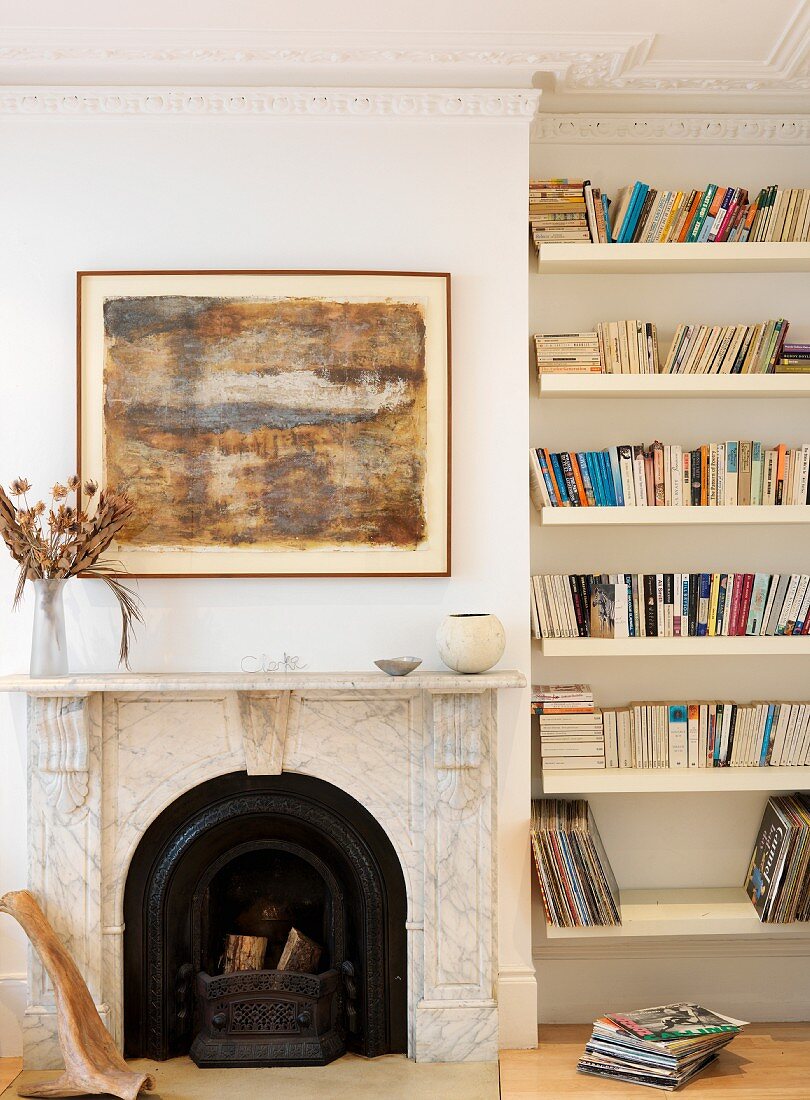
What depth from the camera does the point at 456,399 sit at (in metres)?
2.82

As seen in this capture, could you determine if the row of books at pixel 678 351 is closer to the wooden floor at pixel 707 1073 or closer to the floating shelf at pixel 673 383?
the floating shelf at pixel 673 383

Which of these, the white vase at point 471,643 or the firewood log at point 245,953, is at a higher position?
the white vase at point 471,643

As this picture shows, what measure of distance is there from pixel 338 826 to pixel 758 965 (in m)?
1.48

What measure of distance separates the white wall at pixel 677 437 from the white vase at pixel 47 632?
1.48m

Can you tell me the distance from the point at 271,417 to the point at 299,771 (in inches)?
40.7

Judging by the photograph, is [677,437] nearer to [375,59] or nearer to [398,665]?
[398,665]

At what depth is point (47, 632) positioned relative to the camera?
8.64 feet

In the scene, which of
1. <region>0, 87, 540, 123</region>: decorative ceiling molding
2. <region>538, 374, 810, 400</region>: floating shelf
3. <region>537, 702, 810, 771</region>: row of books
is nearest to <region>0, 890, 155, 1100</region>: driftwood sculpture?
<region>537, 702, 810, 771</region>: row of books

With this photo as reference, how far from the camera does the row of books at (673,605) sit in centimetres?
297

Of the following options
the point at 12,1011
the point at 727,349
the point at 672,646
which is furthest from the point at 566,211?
the point at 12,1011

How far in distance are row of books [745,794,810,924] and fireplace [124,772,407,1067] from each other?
112 centimetres

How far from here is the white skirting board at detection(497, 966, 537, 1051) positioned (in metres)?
2.78

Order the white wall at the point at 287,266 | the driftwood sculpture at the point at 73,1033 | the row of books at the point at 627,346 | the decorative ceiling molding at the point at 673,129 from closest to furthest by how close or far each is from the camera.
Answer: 1. the driftwood sculpture at the point at 73,1033
2. the white wall at the point at 287,266
3. the row of books at the point at 627,346
4. the decorative ceiling molding at the point at 673,129

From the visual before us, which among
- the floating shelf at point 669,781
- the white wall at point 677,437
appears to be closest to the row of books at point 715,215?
the white wall at point 677,437
